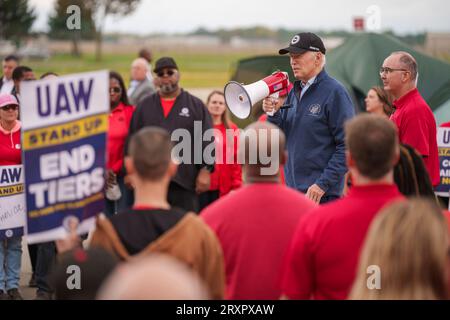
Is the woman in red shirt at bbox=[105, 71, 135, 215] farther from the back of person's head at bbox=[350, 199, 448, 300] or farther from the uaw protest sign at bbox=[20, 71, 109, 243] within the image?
the back of person's head at bbox=[350, 199, 448, 300]

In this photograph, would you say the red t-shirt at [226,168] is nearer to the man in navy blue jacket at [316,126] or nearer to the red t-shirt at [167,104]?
the red t-shirt at [167,104]

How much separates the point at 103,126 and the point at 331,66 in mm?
10021

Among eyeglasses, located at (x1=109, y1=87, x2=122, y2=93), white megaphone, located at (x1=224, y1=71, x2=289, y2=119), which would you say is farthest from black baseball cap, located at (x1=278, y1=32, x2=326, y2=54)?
eyeglasses, located at (x1=109, y1=87, x2=122, y2=93)

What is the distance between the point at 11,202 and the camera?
283 inches

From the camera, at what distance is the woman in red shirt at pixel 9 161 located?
7.15 metres

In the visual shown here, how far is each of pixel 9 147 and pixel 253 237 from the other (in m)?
3.91

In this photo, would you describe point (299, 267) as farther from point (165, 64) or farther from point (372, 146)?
point (165, 64)

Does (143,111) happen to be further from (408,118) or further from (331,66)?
(331,66)

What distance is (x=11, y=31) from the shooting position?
72500mm

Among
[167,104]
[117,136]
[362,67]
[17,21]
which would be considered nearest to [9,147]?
[117,136]

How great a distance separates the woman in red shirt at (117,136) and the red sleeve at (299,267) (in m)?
3.98

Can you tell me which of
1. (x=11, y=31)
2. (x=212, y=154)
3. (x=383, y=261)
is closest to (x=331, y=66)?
(x=212, y=154)

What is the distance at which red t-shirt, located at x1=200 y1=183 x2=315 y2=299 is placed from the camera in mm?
3852
